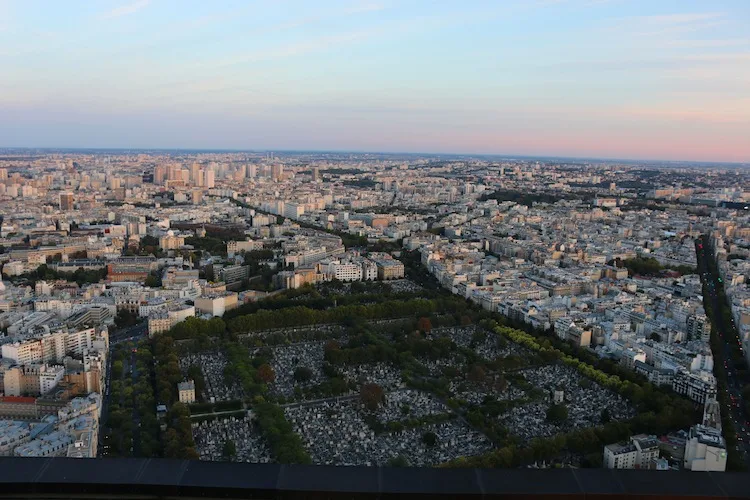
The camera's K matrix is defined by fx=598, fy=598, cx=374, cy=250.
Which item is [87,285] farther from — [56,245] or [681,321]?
[681,321]

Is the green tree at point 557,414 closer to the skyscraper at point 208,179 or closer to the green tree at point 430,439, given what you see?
the green tree at point 430,439

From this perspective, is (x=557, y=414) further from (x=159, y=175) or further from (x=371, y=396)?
(x=159, y=175)

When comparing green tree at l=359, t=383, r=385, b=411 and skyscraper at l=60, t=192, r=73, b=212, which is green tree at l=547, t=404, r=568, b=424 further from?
skyscraper at l=60, t=192, r=73, b=212

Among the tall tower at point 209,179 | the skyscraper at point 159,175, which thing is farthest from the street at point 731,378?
the skyscraper at point 159,175

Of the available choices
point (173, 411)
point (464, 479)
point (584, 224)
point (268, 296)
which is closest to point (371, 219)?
point (584, 224)

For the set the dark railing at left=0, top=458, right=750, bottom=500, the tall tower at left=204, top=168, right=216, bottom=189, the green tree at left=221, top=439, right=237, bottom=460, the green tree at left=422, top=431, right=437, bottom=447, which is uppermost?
the dark railing at left=0, top=458, right=750, bottom=500

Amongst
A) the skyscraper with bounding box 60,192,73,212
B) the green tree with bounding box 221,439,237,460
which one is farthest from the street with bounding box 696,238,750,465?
the skyscraper with bounding box 60,192,73,212

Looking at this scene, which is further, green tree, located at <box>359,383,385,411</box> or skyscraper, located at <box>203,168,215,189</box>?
skyscraper, located at <box>203,168,215,189</box>
